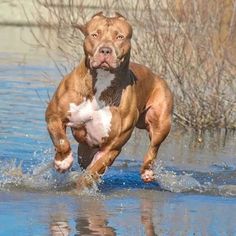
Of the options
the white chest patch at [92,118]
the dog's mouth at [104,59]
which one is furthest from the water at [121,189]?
the dog's mouth at [104,59]

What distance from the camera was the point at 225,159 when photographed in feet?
43.2

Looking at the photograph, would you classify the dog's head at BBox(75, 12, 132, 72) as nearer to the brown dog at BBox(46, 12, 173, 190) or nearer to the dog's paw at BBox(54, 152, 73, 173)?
the brown dog at BBox(46, 12, 173, 190)

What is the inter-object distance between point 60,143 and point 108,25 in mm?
1127

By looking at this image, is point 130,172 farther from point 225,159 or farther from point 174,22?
point 174,22

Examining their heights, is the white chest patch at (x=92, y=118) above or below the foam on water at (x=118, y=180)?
above

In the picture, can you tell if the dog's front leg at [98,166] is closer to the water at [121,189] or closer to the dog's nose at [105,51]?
the water at [121,189]

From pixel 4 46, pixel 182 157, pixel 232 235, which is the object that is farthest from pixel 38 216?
pixel 4 46

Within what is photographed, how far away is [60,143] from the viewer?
9.98 metres

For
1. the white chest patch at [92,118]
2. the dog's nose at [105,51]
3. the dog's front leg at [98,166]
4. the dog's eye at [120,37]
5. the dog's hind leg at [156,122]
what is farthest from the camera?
the dog's hind leg at [156,122]

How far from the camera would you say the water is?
837 cm

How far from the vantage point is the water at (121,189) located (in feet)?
27.5

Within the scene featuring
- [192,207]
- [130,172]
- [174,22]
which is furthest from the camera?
[174,22]

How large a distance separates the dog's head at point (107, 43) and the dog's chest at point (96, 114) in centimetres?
29

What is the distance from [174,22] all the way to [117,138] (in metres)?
4.13
